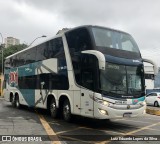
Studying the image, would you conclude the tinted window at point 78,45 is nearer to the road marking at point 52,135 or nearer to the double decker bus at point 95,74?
the double decker bus at point 95,74

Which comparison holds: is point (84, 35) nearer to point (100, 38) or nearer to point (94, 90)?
point (100, 38)

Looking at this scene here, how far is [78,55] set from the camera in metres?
13.2

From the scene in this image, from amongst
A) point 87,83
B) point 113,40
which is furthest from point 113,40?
point 87,83

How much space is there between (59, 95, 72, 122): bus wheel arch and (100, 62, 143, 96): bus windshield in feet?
8.57

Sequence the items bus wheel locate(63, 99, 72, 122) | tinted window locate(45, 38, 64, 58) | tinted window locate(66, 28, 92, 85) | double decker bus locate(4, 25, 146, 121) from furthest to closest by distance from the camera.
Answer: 1. tinted window locate(45, 38, 64, 58)
2. bus wheel locate(63, 99, 72, 122)
3. tinted window locate(66, 28, 92, 85)
4. double decker bus locate(4, 25, 146, 121)

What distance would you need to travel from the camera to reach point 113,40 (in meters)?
13.1

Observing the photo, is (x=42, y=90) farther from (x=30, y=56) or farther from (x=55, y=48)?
(x=30, y=56)

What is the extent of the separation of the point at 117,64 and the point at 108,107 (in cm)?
171

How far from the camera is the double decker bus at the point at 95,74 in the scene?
470 inches

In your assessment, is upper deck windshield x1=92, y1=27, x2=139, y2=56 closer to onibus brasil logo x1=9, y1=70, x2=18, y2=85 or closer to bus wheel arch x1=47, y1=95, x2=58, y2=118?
bus wheel arch x1=47, y1=95, x2=58, y2=118

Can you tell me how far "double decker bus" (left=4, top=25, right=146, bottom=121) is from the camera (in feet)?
39.2

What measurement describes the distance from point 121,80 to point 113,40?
1733 mm

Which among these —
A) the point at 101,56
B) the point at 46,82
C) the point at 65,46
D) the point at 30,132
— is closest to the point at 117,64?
the point at 101,56

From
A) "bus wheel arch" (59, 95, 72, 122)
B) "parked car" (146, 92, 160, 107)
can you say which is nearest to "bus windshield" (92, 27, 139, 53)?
"bus wheel arch" (59, 95, 72, 122)
